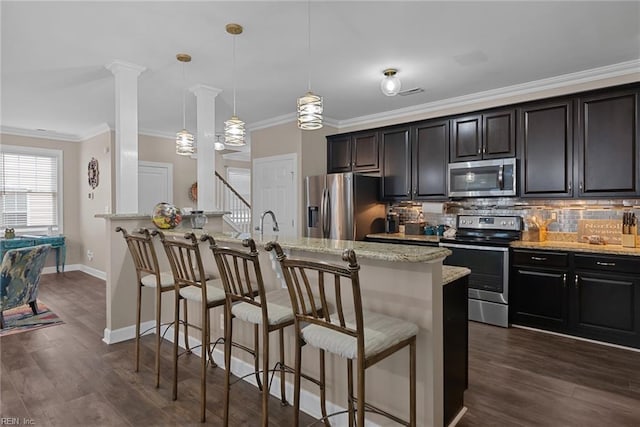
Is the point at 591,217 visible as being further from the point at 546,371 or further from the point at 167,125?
the point at 167,125

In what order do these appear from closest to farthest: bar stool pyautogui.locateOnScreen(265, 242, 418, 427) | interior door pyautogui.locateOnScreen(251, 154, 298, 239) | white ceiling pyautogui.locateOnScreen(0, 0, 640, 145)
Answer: bar stool pyautogui.locateOnScreen(265, 242, 418, 427) < white ceiling pyautogui.locateOnScreen(0, 0, 640, 145) < interior door pyautogui.locateOnScreen(251, 154, 298, 239)

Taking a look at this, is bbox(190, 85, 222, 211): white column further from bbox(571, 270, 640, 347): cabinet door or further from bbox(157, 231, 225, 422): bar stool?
bbox(571, 270, 640, 347): cabinet door

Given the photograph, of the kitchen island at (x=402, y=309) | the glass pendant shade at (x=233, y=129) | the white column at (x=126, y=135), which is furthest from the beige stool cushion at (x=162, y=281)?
the glass pendant shade at (x=233, y=129)

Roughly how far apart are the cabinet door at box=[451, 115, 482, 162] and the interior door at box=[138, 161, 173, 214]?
16.4ft

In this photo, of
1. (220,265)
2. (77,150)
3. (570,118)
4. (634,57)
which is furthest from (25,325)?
(634,57)

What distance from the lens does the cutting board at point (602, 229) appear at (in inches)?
142

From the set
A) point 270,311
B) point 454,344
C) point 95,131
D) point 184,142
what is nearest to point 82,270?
point 95,131

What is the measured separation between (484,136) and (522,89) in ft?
2.04

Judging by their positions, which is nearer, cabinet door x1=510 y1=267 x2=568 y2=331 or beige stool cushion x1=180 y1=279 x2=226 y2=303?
beige stool cushion x1=180 y1=279 x2=226 y2=303

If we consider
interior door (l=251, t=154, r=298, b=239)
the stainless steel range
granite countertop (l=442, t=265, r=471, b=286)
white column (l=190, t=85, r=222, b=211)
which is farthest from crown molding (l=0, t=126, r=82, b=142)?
granite countertop (l=442, t=265, r=471, b=286)

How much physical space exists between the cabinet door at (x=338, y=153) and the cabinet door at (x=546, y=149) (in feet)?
7.65

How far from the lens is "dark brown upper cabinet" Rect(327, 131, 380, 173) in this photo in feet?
17.1

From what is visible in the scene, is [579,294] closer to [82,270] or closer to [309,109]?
[309,109]

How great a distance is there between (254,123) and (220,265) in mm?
4290
